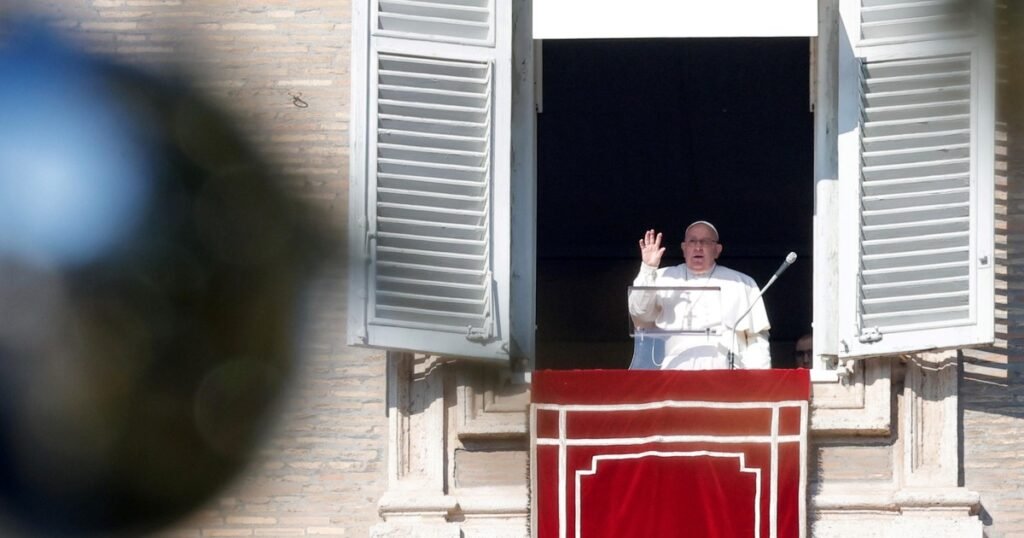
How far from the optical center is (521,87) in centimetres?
652

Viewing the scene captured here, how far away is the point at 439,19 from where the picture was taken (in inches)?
242

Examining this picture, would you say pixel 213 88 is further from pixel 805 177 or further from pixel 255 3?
pixel 805 177

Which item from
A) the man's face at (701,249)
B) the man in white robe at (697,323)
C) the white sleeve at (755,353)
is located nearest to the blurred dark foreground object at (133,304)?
the man in white robe at (697,323)

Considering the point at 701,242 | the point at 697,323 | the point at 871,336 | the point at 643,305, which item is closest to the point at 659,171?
the point at 701,242

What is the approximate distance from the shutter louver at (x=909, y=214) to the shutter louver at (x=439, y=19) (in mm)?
1431

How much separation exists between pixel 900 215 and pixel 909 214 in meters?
0.03

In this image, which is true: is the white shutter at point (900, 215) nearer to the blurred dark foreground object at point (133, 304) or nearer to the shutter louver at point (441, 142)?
the shutter louver at point (441, 142)

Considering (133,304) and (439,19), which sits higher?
(439,19)

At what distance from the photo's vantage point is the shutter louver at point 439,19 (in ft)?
20.0

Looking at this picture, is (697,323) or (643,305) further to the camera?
(697,323)

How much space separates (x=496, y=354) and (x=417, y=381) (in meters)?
0.83

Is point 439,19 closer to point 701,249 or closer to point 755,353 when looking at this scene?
point 701,249

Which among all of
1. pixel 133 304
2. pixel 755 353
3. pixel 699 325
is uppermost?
pixel 133 304

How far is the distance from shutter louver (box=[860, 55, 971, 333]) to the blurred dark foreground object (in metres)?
5.19
